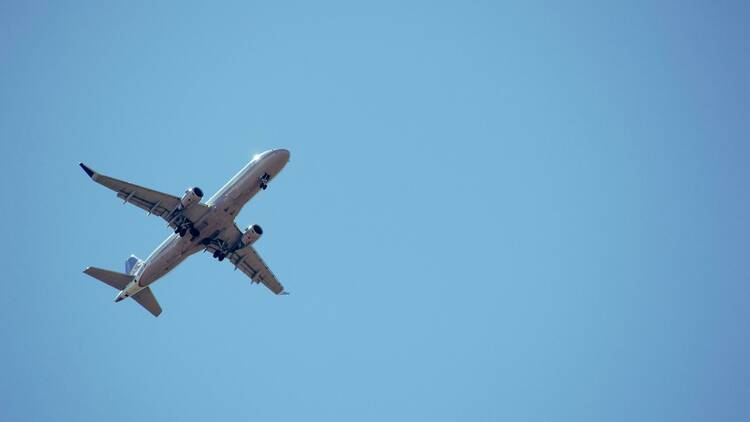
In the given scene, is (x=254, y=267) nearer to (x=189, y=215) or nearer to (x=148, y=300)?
(x=148, y=300)

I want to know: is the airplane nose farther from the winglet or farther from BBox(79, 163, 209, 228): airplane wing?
the winglet

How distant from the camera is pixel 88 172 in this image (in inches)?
2345

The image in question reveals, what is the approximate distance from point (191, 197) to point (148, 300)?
13140 millimetres

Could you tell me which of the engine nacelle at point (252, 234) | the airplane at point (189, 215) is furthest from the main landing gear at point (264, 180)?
the engine nacelle at point (252, 234)

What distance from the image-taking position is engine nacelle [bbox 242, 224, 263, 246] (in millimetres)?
66062

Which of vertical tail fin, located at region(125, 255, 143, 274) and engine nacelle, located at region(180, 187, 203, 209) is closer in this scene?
engine nacelle, located at region(180, 187, 203, 209)

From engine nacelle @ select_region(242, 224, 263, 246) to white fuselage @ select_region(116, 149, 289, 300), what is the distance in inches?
66.9

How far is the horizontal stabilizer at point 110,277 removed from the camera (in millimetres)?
66188

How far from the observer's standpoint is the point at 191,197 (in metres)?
61.4

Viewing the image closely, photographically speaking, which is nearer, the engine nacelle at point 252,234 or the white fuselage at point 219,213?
the white fuselage at point 219,213

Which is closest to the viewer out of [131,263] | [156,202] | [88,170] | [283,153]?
[88,170]

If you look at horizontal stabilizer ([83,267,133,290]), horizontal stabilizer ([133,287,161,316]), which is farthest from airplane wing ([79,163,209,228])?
horizontal stabilizer ([133,287,161,316])

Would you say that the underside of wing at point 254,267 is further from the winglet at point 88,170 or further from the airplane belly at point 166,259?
the winglet at point 88,170

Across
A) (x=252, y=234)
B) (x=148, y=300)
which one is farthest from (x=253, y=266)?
(x=148, y=300)
